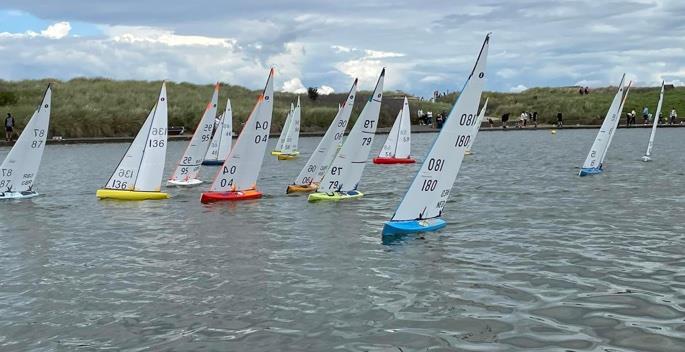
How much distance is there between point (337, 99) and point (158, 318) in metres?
96.1

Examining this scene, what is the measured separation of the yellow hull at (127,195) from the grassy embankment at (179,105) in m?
48.7

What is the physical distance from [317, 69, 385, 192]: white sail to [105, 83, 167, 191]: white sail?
21.7 feet

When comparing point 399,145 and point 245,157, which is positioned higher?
point 245,157

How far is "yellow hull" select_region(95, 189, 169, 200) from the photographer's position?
28672mm

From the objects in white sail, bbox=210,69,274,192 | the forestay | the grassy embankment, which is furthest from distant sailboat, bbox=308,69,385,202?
the grassy embankment

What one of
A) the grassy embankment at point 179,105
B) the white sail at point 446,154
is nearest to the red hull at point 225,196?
the white sail at point 446,154

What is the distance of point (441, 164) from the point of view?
62.5ft

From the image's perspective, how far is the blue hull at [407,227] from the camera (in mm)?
19312

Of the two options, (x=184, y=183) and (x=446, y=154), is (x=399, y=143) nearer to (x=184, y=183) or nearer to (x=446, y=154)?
(x=184, y=183)

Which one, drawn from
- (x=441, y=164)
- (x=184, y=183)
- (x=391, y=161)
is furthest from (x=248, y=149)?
(x=391, y=161)

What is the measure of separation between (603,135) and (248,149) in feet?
59.1

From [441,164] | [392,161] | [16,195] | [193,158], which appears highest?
[441,164]

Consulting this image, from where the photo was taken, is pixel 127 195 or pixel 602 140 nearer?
pixel 127 195

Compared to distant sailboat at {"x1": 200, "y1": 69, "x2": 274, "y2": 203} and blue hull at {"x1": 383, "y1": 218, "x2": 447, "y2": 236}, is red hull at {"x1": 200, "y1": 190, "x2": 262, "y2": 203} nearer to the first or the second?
distant sailboat at {"x1": 200, "y1": 69, "x2": 274, "y2": 203}
